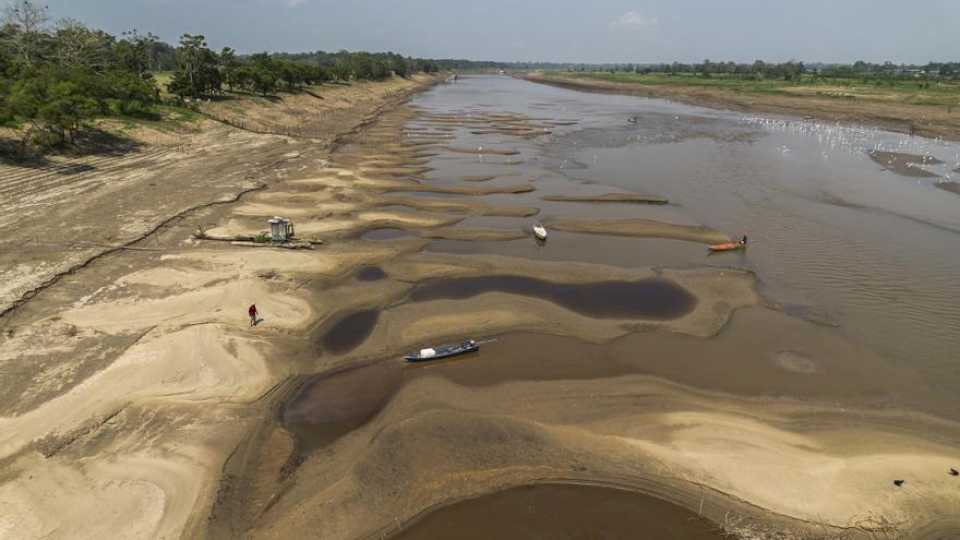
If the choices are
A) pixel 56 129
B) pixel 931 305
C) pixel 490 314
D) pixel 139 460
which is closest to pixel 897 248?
pixel 931 305

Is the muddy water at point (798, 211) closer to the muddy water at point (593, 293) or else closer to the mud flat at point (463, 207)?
the mud flat at point (463, 207)

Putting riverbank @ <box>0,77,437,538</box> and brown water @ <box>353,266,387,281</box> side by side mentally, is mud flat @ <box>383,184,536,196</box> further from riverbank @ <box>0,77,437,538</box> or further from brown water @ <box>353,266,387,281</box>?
brown water @ <box>353,266,387,281</box>

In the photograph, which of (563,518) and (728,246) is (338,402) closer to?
(563,518)

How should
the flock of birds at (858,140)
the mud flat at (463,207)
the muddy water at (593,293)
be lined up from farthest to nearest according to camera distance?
the flock of birds at (858,140), the mud flat at (463,207), the muddy water at (593,293)

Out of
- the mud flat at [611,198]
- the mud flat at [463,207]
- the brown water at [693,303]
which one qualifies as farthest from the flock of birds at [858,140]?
the mud flat at [463,207]

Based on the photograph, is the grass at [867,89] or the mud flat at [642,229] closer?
the mud flat at [642,229]

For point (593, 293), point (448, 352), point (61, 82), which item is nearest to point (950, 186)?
point (593, 293)

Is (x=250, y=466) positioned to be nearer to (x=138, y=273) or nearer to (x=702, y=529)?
(x=702, y=529)
